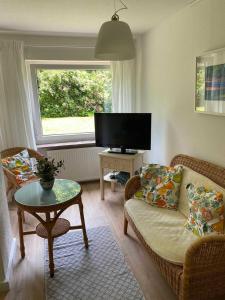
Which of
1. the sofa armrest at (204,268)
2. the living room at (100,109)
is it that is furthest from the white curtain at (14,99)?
the sofa armrest at (204,268)

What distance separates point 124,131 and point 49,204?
5.31 feet

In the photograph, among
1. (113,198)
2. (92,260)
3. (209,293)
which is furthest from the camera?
(113,198)

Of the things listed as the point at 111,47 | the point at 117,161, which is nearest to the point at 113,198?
the point at 117,161

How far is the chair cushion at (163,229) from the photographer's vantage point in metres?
1.74

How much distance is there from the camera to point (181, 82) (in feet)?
9.13

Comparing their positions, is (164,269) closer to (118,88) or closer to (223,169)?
(223,169)

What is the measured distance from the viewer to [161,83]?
326cm

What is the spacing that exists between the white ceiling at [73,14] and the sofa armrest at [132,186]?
177 cm

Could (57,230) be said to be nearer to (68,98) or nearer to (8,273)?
(8,273)

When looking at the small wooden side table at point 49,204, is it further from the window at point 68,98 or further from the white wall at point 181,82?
the window at point 68,98

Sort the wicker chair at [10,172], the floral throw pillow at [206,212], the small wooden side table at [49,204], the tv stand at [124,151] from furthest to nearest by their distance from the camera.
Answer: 1. the tv stand at [124,151]
2. the wicker chair at [10,172]
3. the small wooden side table at [49,204]
4. the floral throw pillow at [206,212]

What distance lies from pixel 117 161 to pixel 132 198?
0.81 meters

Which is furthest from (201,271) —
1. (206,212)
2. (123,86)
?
(123,86)

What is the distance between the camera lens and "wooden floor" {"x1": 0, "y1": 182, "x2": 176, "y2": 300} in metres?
1.92
